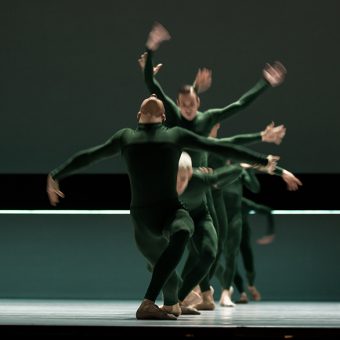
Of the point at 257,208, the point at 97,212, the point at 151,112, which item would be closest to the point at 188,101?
the point at 151,112

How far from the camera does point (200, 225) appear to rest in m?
6.19

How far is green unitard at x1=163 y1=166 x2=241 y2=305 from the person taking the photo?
599cm

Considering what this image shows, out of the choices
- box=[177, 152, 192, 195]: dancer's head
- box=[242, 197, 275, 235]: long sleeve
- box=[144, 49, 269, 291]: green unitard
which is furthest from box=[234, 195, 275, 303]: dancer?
box=[177, 152, 192, 195]: dancer's head

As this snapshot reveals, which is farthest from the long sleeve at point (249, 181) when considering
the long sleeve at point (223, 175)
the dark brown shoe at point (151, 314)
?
the dark brown shoe at point (151, 314)

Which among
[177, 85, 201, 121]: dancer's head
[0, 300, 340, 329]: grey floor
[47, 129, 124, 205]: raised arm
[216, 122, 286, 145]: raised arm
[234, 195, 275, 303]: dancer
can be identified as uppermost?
[177, 85, 201, 121]: dancer's head

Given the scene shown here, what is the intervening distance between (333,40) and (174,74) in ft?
5.85

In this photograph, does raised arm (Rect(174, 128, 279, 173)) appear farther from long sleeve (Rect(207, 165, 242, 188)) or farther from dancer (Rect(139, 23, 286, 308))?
dancer (Rect(139, 23, 286, 308))

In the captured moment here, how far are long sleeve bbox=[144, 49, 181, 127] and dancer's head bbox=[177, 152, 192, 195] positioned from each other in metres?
0.62

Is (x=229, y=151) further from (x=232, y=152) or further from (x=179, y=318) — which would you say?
(x=179, y=318)

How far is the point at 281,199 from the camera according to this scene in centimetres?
1019

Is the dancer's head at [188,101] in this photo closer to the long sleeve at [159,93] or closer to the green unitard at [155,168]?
the long sleeve at [159,93]

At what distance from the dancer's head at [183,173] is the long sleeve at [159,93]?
0.62 metres

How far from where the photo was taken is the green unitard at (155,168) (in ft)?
17.0

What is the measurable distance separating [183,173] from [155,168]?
83 cm
